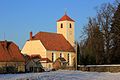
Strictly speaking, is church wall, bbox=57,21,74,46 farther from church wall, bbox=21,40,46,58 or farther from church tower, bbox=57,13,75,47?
church wall, bbox=21,40,46,58

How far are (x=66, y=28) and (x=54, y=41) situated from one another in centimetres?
973

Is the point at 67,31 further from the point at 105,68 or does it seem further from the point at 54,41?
the point at 105,68

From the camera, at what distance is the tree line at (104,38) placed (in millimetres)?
67938

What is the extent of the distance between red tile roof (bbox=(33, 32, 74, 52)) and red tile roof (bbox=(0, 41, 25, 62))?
18.8m

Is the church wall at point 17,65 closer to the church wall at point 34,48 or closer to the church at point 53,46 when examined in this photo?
the church at point 53,46

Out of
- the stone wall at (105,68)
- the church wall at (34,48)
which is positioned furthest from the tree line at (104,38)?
the church wall at (34,48)

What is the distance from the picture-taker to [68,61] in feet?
347

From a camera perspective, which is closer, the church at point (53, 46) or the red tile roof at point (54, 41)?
the church at point (53, 46)

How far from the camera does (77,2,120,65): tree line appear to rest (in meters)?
67.9

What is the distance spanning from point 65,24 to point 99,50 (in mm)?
40711

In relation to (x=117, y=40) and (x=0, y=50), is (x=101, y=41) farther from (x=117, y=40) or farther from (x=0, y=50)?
(x=0, y=50)

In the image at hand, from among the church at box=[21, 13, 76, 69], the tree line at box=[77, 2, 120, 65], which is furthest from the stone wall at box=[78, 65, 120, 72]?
the church at box=[21, 13, 76, 69]

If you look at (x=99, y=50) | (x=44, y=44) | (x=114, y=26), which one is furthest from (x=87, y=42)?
(x=44, y=44)

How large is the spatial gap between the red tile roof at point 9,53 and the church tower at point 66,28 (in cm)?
3212
